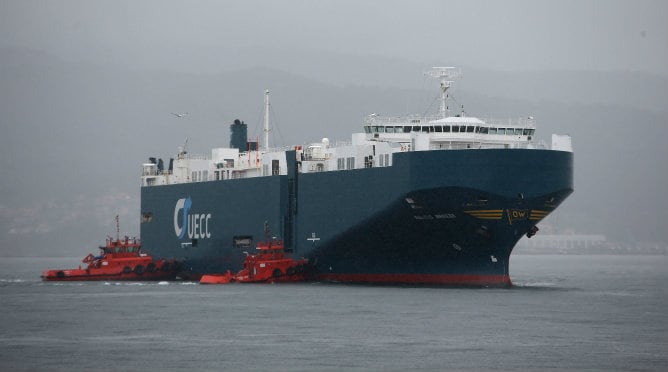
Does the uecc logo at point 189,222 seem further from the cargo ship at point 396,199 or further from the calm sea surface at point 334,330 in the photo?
the calm sea surface at point 334,330

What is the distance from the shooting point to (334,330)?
41.1 m

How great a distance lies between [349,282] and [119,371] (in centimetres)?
3004

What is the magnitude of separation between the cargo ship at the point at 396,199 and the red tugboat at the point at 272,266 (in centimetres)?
69

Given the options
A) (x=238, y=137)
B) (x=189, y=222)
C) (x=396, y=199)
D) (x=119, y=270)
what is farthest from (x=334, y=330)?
(x=238, y=137)

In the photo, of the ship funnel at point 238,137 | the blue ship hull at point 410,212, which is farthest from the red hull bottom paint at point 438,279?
the ship funnel at point 238,137

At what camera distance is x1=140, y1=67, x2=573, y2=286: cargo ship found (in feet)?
177

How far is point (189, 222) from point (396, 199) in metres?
22.2

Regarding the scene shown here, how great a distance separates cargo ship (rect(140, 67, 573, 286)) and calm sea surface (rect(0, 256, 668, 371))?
1.86 m

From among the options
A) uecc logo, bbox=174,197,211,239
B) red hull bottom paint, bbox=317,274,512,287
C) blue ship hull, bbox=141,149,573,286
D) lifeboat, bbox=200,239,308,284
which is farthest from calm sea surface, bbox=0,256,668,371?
uecc logo, bbox=174,197,211,239

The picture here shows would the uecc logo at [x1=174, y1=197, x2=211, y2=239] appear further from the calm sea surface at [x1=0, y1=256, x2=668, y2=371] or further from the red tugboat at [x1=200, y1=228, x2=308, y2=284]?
the calm sea surface at [x1=0, y1=256, x2=668, y2=371]

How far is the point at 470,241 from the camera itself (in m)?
55.7

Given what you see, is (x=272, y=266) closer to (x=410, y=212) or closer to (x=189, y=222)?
(x=410, y=212)

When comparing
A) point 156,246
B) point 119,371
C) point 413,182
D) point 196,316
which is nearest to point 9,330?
point 196,316

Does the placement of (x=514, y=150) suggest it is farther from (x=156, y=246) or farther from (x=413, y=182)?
(x=156, y=246)
